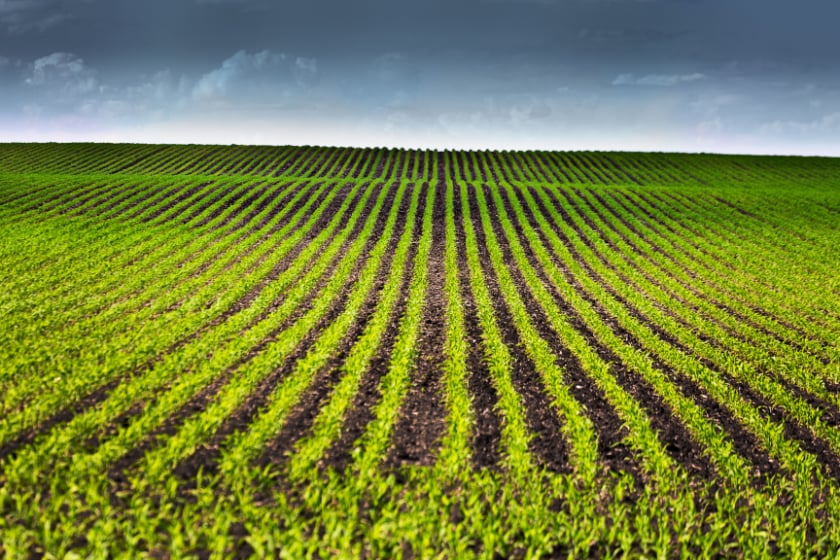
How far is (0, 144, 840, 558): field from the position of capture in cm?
563

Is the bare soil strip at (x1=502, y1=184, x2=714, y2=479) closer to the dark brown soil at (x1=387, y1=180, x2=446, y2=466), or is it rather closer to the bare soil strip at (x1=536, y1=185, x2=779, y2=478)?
the bare soil strip at (x1=536, y1=185, x2=779, y2=478)

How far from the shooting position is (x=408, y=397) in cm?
898

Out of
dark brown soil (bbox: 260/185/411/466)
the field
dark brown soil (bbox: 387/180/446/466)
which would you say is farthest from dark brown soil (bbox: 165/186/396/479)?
dark brown soil (bbox: 387/180/446/466)

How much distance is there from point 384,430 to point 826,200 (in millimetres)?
47582

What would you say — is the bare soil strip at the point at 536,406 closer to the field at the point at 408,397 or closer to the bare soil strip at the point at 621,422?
the field at the point at 408,397

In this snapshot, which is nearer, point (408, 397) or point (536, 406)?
point (536, 406)

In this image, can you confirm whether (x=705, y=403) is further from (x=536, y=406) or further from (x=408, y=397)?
(x=408, y=397)

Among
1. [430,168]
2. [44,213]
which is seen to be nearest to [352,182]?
[430,168]

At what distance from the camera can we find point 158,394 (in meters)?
8.30

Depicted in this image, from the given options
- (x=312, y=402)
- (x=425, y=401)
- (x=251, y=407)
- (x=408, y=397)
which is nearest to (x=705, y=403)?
(x=425, y=401)

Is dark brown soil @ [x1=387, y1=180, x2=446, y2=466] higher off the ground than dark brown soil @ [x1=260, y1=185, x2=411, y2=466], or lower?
lower

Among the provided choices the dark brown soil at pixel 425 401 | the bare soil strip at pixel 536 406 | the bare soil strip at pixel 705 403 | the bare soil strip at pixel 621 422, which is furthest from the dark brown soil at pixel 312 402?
the bare soil strip at pixel 705 403

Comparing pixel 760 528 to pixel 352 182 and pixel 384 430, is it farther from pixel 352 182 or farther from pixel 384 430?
pixel 352 182

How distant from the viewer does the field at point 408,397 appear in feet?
18.5
